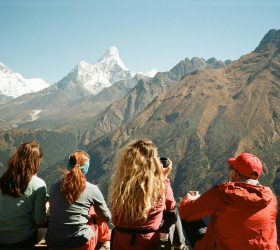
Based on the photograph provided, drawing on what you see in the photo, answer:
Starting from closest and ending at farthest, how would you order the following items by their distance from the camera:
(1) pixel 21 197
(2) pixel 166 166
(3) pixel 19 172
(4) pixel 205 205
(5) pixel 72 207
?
(4) pixel 205 205
(5) pixel 72 207
(3) pixel 19 172
(1) pixel 21 197
(2) pixel 166 166

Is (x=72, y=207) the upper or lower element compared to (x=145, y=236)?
upper

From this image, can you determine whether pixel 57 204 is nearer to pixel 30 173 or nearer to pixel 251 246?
pixel 30 173

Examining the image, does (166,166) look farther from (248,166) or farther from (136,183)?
(248,166)

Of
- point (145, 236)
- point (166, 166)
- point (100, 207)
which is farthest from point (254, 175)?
point (100, 207)

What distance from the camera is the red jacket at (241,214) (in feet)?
22.3

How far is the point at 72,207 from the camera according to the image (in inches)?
314

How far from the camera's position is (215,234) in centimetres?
720

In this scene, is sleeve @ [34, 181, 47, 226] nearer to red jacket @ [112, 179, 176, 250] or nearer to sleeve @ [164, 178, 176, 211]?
red jacket @ [112, 179, 176, 250]

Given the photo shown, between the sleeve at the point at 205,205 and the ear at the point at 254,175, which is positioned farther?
the ear at the point at 254,175

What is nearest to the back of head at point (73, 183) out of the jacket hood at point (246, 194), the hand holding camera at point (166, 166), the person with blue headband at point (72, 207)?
the person with blue headband at point (72, 207)

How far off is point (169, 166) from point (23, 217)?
366cm

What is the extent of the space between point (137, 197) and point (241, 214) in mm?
2069

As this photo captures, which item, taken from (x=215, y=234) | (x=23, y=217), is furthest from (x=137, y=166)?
(x=23, y=217)

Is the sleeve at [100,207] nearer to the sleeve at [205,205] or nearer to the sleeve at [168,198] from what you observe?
the sleeve at [168,198]
